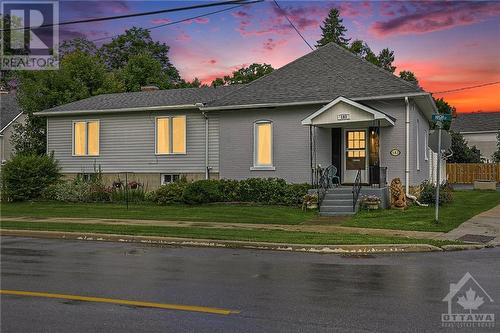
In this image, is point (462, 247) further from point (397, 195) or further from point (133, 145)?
point (133, 145)

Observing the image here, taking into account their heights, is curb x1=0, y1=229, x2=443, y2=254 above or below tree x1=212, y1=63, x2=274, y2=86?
below

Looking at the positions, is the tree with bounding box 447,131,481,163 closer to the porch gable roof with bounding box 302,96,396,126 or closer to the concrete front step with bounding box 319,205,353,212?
the porch gable roof with bounding box 302,96,396,126

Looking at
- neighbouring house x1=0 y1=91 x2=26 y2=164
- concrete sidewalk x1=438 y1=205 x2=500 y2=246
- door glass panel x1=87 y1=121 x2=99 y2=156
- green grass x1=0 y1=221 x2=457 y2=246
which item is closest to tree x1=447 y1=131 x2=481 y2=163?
concrete sidewalk x1=438 y1=205 x2=500 y2=246

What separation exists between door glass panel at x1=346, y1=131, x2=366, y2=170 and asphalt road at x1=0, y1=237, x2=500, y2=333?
10.1 m

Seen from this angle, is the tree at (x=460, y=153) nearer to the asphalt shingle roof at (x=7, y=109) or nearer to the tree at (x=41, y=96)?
the tree at (x=41, y=96)

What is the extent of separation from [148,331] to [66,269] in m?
4.72

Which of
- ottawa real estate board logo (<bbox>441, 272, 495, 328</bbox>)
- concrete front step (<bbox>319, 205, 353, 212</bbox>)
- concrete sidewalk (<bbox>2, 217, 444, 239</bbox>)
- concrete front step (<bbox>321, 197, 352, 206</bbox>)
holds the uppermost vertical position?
concrete front step (<bbox>321, 197, 352, 206</bbox>)

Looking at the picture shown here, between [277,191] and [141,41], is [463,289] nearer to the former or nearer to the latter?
[277,191]

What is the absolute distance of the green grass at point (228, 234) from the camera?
1314cm

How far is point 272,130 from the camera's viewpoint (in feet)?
76.2

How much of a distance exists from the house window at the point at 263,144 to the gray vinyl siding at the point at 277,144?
0.18m

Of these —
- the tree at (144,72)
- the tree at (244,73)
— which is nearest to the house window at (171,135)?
the tree at (144,72)

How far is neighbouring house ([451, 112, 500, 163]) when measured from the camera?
62.2m

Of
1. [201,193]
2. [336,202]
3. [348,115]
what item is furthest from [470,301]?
[201,193]
